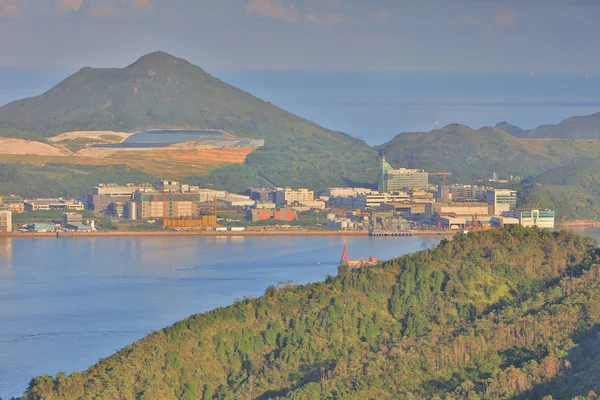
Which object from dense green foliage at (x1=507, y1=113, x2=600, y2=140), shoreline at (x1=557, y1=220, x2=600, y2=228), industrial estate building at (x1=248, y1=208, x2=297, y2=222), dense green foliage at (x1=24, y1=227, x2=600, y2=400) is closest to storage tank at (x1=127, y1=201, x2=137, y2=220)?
industrial estate building at (x1=248, y1=208, x2=297, y2=222)

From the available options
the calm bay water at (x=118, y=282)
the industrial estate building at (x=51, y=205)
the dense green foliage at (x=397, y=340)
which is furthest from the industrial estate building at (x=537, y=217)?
the dense green foliage at (x=397, y=340)

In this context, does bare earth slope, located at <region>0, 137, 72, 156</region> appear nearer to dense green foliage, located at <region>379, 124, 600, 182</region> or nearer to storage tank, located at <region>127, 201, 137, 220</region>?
dense green foliage, located at <region>379, 124, 600, 182</region>

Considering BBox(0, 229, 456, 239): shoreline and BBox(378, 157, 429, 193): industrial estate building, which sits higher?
BBox(378, 157, 429, 193): industrial estate building

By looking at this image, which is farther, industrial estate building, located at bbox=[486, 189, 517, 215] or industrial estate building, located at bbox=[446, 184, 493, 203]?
industrial estate building, located at bbox=[446, 184, 493, 203]

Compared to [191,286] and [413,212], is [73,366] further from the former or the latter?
[413,212]

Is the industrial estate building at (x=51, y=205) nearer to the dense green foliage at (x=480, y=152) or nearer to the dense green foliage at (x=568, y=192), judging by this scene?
the dense green foliage at (x=568, y=192)

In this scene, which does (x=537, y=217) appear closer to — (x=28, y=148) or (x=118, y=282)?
(x=118, y=282)
